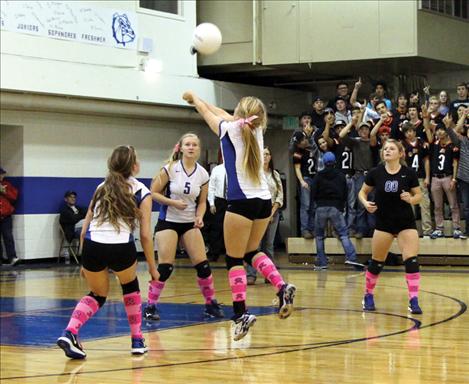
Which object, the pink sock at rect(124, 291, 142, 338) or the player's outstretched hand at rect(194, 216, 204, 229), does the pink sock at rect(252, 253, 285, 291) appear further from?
the player's outstretched hand at rect(194, 216, 204, 229)

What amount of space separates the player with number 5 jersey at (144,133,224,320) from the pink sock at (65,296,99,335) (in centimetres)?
227

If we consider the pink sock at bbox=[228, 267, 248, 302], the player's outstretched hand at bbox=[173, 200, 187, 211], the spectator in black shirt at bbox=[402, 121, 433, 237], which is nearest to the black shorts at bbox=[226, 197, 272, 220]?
the pink sock at bbox=[228, 267, 248, 302]

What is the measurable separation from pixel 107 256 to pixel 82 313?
0.61m

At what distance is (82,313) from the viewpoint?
8.54 metres

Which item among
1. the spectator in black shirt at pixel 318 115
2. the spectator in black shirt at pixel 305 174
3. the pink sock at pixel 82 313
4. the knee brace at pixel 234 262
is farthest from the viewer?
the spectator in black shirt at pixel 318 115

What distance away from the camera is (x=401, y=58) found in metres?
21.4

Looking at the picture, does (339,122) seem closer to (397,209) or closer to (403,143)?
(403,143)

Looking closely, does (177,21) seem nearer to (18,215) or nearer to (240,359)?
(18,215)

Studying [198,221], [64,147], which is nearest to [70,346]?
[198,221]

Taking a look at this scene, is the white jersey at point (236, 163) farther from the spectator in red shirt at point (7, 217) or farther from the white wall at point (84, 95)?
the spectator in red shirt at point (7, 217)

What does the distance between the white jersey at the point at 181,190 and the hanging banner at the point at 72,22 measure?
9.58 m

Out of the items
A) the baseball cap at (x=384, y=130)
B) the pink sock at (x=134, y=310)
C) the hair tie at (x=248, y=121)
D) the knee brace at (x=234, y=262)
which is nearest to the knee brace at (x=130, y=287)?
the pink sock at (x=134, y=310)

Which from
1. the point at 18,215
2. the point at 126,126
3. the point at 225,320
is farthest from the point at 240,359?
the point at 126,126

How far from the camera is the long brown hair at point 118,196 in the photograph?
8.41 metres
